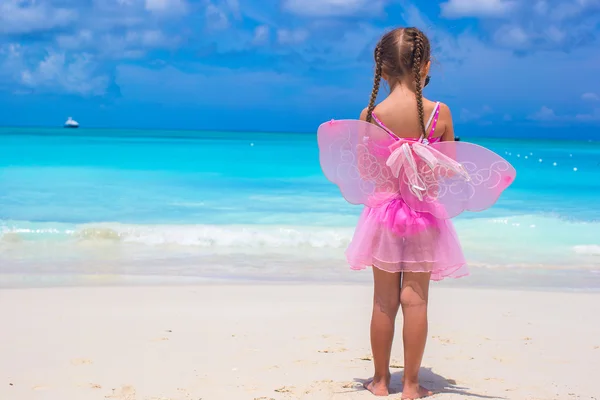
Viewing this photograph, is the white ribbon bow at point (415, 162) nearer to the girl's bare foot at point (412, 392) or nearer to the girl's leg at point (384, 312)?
the girl's leg at point (384, 312)

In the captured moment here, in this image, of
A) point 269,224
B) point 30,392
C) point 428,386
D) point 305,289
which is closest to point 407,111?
Result: point 428,386

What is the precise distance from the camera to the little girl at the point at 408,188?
283cm

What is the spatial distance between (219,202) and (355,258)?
36.4 feet

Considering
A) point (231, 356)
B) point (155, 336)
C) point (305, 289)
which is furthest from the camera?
point (305, 289)

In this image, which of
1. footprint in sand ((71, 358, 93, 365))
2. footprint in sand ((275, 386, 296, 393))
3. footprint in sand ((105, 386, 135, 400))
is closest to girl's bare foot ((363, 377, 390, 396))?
footprint in sand ((275, 386, 296, 393))

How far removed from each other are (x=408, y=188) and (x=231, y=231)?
658 centimetres

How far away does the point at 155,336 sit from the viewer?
404cm

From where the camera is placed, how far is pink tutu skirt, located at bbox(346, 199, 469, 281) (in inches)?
113

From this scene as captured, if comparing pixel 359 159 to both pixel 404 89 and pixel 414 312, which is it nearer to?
pixel 404 89

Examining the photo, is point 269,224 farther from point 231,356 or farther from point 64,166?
point 64,166

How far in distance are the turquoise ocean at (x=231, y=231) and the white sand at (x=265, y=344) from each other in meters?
0.97

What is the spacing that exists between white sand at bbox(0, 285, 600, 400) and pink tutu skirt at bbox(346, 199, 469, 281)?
0.60 meters

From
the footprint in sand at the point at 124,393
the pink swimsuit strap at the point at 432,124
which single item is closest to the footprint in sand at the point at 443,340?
the pink swimsuit strap at the point at 432,124

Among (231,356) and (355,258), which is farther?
(231,356)
